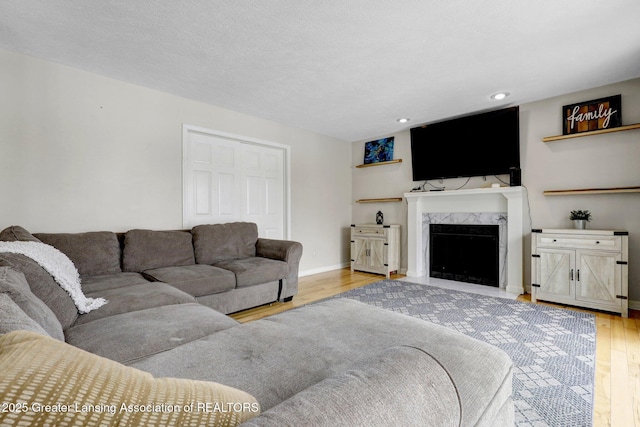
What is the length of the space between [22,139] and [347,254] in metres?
4.65

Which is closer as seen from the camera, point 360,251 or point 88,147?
point 88,147

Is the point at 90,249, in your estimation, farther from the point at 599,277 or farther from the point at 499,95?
the point at 599,277

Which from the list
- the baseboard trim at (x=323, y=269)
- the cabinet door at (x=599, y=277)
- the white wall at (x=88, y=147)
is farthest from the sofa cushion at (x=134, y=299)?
the cabinet door at (x=599, y=277)

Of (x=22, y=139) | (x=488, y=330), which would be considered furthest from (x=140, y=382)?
(x=22, y=139)

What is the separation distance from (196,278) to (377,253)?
2.99 m

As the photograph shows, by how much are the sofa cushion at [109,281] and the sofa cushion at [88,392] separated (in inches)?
78.8

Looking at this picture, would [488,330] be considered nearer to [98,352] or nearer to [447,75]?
[447,75]

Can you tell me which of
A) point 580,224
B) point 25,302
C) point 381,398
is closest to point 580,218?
point 580,224

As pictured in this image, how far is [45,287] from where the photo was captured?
55.6 inches

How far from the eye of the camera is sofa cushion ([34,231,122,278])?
244cm

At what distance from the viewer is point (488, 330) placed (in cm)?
251

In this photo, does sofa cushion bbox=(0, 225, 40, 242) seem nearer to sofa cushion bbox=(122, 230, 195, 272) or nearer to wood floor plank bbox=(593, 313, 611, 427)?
sofa cushion bbox=(122, 230, 195, 272)

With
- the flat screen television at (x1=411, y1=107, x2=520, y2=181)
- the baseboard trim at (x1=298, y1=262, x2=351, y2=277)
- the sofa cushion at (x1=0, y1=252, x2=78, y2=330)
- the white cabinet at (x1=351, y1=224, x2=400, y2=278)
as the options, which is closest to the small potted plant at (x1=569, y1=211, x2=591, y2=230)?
the flat screen television at (x1=411, y1=107, x2=520, y2=181)

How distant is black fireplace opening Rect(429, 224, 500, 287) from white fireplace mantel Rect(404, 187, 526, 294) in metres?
0.22
